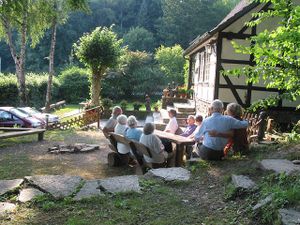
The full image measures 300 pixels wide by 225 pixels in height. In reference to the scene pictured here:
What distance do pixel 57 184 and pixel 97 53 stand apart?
65.1 ft

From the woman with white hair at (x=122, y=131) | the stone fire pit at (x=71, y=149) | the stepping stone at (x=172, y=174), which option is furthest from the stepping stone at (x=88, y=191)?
the stone fire pit at (x=71, y=149)

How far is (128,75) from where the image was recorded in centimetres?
3866

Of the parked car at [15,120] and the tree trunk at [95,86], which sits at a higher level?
the tree trunk at [95,86]

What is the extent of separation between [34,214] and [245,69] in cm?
335

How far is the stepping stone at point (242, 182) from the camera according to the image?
4.79 metres

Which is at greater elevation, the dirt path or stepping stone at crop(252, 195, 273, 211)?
stepping stone at crop(252, 195, 273, 211)

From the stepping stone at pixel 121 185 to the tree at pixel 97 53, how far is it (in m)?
19.5

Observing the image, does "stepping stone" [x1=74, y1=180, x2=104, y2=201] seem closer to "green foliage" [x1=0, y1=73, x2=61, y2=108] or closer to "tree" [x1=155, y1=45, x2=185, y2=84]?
"green foliage" [x1=0, y1=73, x2=61, y2=108]

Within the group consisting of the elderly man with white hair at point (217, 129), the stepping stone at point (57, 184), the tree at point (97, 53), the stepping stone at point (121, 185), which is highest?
the tree at point (97, 53)

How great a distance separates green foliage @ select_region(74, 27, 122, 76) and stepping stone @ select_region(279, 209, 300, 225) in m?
21.6

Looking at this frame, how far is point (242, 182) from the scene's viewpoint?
195 inches

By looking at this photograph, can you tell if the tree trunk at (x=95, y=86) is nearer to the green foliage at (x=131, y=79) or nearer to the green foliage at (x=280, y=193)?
the green foliage at (x=131, y=79)

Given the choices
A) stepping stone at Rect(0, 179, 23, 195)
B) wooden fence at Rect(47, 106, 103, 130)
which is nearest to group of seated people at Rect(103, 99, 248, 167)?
stepping stone at Rect(0, 179, 23, 195)

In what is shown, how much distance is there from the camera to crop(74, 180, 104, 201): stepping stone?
4.86 m
